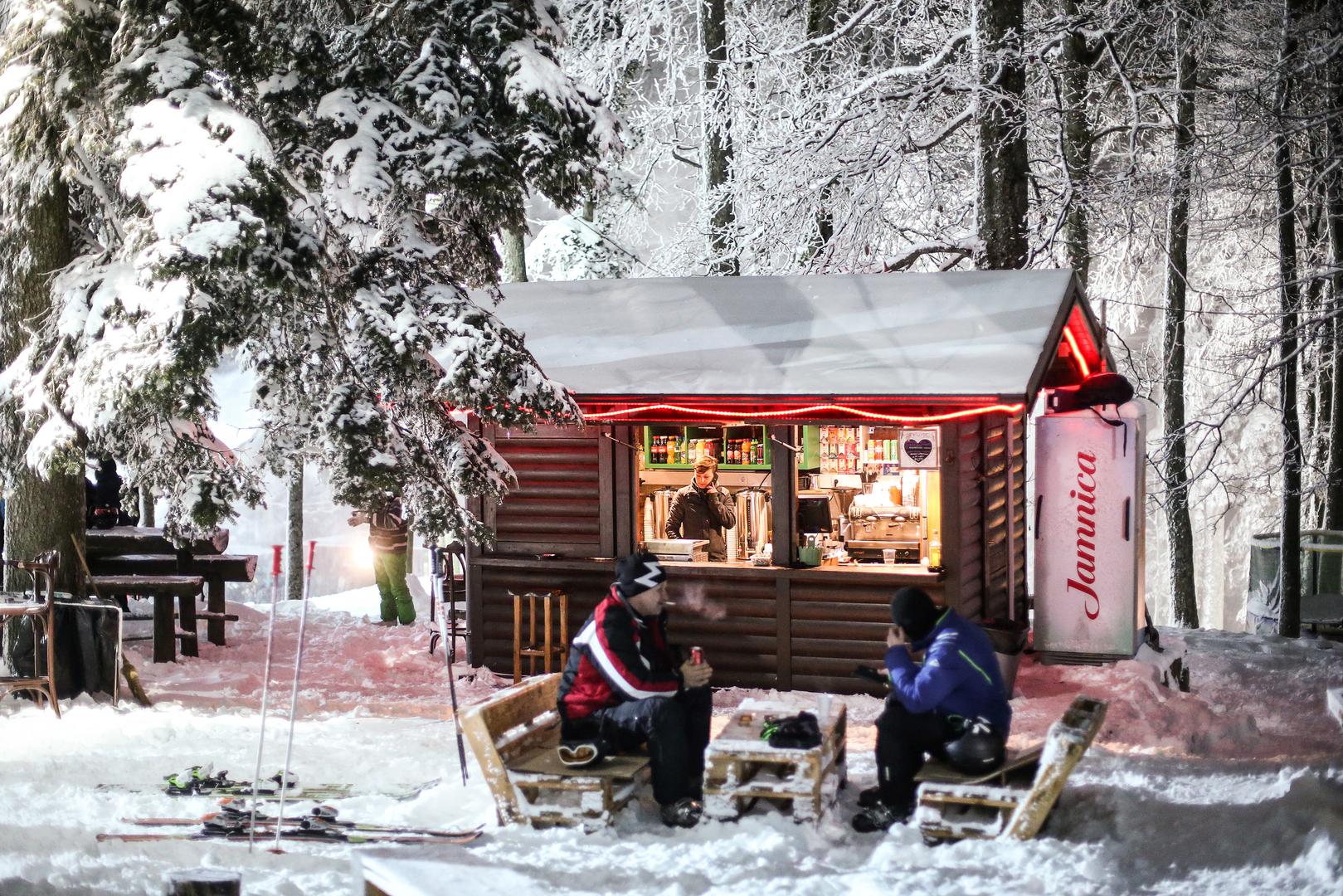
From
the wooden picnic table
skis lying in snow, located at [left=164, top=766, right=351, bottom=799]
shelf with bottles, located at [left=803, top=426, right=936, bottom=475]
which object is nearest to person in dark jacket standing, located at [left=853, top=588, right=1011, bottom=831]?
skis lying in snow, located at [left=164, top=766, right=351, bottom=799]

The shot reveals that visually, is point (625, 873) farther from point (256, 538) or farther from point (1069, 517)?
point (256, 538)

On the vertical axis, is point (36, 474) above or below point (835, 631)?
above

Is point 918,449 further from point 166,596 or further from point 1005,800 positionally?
point 166,596

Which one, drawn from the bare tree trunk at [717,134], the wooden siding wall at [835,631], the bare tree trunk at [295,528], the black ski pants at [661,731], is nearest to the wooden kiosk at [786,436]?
the wooden siding wall at [835,631]

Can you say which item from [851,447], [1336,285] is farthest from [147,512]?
[1336,285]

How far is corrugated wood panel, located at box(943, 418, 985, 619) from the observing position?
10060mm

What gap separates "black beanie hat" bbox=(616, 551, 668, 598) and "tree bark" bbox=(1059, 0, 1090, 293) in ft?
28.7

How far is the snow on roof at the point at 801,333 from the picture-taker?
371 inches

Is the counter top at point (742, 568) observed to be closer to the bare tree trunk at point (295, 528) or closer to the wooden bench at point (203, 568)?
the wooden bench at point (203, 568)

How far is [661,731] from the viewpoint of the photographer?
6.57m

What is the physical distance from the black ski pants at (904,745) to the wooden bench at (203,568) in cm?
789

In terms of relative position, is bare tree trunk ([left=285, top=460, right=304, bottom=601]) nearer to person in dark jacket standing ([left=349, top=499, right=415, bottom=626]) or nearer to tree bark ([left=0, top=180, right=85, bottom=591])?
person in dark jacket standing ([left=349, top=499, right=415, bottom=626])

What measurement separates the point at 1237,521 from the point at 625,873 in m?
29.7

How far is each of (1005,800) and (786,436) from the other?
15.3ft
